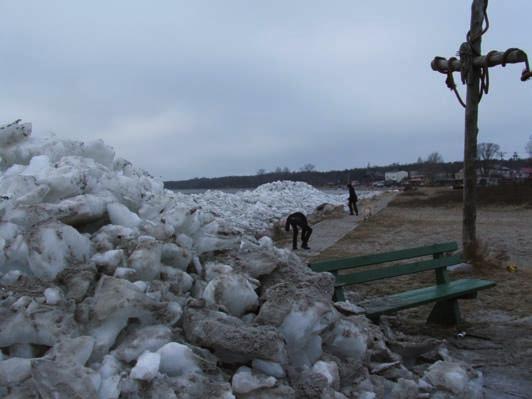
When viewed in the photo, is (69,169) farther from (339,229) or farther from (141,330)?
(339,229)

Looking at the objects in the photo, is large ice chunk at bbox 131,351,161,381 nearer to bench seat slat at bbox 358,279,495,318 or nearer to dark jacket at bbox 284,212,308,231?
bench seat slat at bbox 358,279,495,318

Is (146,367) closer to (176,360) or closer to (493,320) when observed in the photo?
(176,360)

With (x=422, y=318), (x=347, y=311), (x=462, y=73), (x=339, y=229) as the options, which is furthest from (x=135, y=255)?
(x=339, y=229)

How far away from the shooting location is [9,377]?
2.12m

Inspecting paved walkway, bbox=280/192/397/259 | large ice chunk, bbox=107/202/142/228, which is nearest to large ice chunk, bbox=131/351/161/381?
large ice chunk, bbox=107/202/142/228

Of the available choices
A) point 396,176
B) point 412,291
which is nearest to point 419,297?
point 412,291

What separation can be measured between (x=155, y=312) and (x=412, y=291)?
294 cm

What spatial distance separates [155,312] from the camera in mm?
2605

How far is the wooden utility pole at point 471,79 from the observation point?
23.0 ft

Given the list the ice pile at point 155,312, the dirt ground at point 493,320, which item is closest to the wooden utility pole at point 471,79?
the dirt ground at point 493,320

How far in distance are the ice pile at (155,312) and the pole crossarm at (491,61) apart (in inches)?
169

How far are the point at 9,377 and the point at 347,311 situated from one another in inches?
79.8

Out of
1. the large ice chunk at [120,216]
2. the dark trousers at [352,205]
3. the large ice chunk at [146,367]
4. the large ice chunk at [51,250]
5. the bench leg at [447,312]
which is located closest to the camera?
the large ice chunk at [146,367]

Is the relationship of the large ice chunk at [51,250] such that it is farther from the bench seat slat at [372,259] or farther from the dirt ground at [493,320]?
the dirt ground at [493,320]
